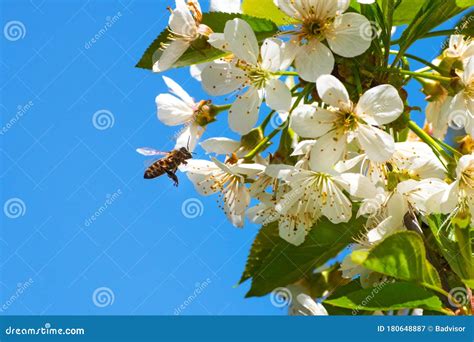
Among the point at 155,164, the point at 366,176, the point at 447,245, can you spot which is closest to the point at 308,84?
the point at 366,176

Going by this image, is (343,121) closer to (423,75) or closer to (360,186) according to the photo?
(360,186)

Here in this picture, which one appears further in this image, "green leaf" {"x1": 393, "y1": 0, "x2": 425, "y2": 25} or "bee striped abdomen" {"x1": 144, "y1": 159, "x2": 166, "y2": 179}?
"bee striped abdomen" {"x1": 144, "y1": 159, "x2": 166, "y2": 179}

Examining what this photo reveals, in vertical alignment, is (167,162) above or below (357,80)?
below

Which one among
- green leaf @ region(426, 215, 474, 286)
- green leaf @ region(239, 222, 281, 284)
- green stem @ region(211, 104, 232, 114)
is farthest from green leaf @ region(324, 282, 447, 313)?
green stem @ region(211, 104, 232, 114)

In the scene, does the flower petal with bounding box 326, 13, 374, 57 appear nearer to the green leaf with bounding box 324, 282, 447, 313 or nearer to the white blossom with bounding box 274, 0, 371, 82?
the white blossom with bounding box 274, 0, 371, 82

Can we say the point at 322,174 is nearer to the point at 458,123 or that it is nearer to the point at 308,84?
the point at 308,84

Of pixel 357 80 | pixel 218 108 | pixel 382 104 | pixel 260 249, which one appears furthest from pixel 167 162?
pixel 382 104

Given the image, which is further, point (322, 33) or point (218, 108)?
point (218, 108)
